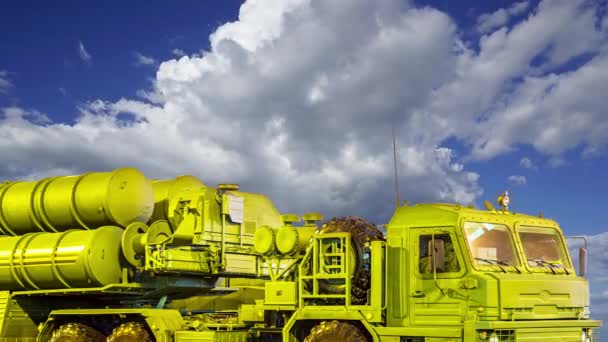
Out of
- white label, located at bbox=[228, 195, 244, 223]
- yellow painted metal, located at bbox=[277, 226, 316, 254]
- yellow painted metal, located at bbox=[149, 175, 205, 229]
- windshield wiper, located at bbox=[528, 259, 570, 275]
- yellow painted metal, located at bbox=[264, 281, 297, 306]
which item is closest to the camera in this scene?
windshield wiper, located at bbox=[528, 259, 570, 275]

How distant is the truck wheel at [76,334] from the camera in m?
15.8

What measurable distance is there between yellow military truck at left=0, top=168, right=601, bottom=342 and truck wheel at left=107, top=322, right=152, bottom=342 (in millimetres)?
28

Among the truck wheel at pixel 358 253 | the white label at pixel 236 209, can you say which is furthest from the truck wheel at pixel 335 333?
the white label at pixel 236 209

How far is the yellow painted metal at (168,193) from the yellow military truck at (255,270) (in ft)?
0.10

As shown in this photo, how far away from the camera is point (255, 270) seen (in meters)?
17.0

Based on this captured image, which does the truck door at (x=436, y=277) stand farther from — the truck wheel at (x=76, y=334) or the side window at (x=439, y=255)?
the truck wheel at (x=76, y=334)

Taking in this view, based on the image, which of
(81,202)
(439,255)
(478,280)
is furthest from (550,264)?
(81,202)

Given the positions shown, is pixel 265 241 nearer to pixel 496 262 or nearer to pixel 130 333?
pixel 130 333

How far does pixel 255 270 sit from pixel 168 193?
259cm

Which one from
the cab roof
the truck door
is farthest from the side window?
the cab roof

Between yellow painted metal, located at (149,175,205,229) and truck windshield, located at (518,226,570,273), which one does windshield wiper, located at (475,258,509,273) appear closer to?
truck windshield, located at (518,226,570,273)

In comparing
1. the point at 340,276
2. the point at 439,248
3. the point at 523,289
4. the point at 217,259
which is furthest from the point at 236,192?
the point at 523,289

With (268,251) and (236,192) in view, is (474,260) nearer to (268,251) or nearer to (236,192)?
(268,251)

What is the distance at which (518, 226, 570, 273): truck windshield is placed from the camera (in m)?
12.6
